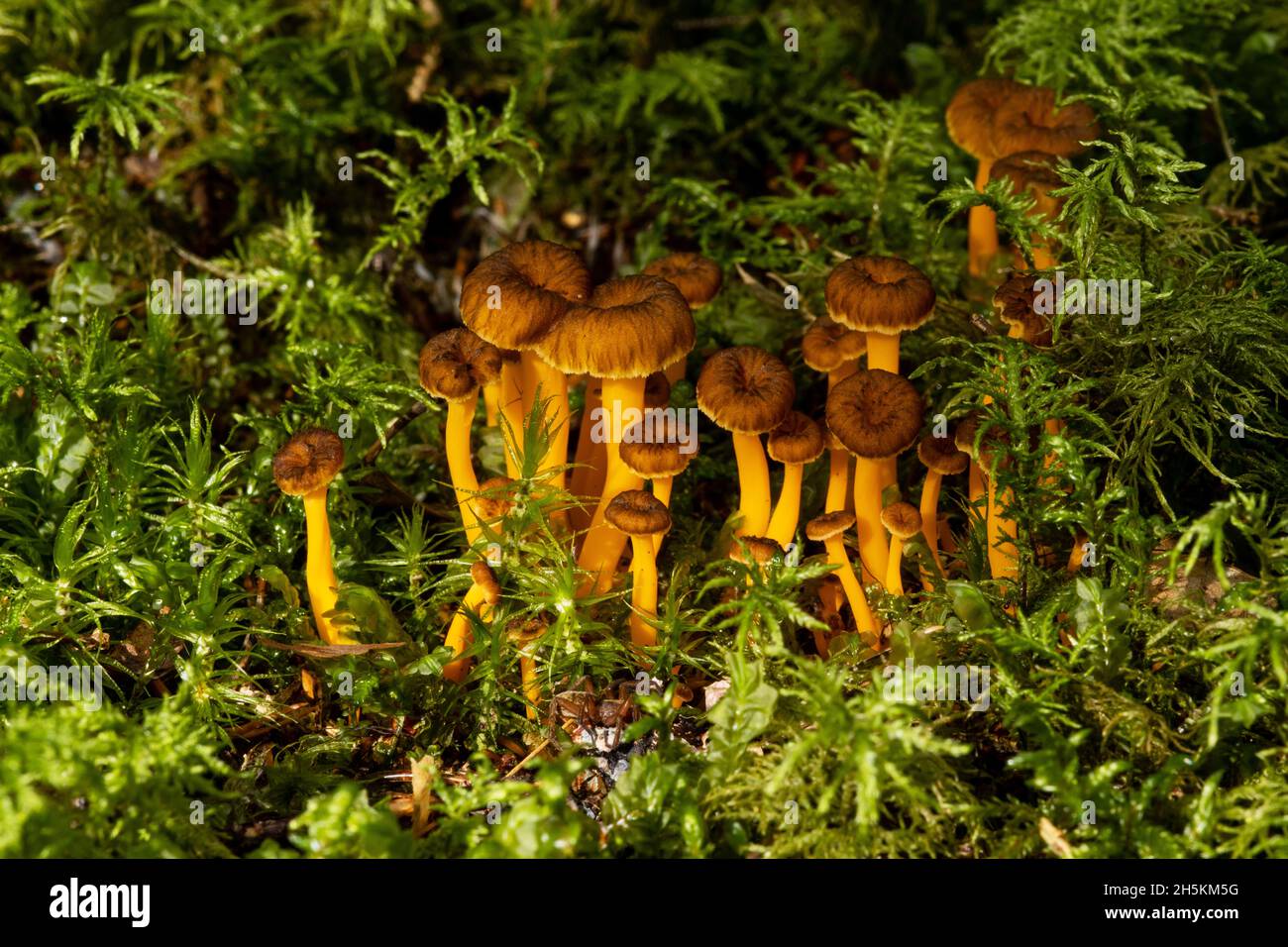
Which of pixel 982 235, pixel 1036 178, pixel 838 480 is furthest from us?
pixel 982 235

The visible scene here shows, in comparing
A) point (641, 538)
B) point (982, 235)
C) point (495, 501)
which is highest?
point (982, 235)

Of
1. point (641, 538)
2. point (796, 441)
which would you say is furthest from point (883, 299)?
point (641, 538)

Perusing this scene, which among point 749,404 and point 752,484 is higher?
point 749,404

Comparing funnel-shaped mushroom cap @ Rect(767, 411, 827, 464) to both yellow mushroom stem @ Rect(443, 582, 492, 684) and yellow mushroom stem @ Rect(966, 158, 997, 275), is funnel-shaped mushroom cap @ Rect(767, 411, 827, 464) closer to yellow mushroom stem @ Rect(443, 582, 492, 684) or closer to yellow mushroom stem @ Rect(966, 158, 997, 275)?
yellow mushroom stem @ Rect(443, 582, 492, 684)

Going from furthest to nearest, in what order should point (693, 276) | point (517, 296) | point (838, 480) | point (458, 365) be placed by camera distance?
1. point (693, 276)
2. point (838, 480)
3. point (458, 365)
4. point (517, 296)

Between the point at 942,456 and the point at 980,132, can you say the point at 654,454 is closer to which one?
the point at 942,456

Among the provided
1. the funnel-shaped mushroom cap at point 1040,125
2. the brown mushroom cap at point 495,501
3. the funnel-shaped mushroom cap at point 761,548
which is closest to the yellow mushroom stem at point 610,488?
the brown mushroom cap at point 495,501
